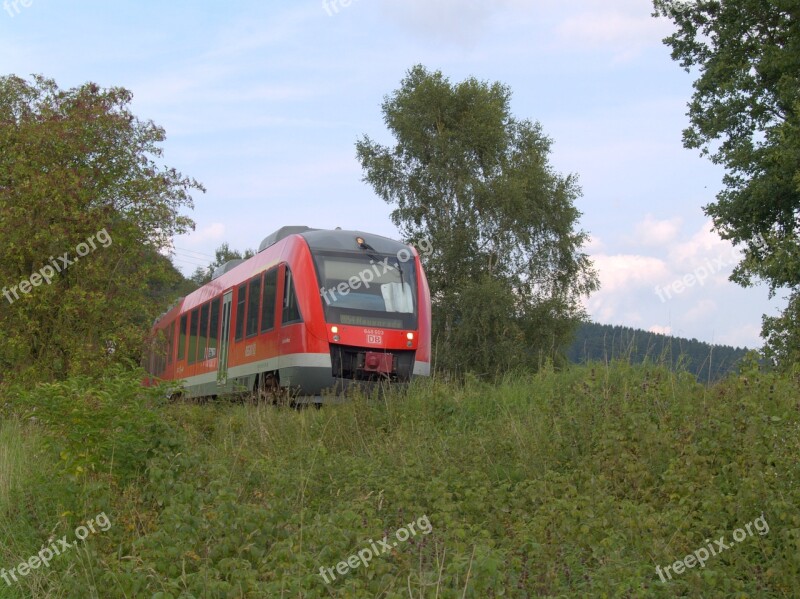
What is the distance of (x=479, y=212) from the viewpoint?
126 feet

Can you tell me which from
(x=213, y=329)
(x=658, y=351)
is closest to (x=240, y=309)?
(x=213, y=329)

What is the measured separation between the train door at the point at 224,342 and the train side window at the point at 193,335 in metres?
2.75

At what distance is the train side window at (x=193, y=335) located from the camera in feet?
71.4

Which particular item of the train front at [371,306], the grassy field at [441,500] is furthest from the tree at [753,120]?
the grassy field at [441,500]

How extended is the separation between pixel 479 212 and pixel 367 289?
921 inches

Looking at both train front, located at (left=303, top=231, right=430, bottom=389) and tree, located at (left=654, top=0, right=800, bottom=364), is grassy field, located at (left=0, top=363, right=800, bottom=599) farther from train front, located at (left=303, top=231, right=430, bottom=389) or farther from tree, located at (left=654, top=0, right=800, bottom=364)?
tree, located at (left=654, top=0, right=800, bottom=364)

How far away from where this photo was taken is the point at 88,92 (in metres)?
17.1

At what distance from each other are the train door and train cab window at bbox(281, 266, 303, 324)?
341 cm

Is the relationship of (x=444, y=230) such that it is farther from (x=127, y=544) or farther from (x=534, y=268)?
(x=127, y=544)

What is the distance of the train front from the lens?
15023mm

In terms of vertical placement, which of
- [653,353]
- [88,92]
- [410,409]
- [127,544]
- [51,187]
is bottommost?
[127,544]

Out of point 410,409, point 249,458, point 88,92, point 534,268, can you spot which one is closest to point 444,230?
point 534,268

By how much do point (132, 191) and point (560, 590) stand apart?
13.0 meters

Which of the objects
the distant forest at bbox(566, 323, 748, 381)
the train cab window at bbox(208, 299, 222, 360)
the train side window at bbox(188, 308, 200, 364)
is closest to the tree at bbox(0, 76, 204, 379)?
the train cab window at bbox(208, 299, 222, 360)
